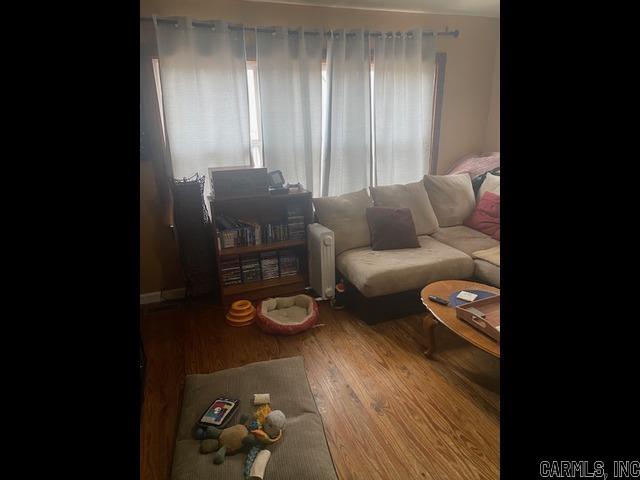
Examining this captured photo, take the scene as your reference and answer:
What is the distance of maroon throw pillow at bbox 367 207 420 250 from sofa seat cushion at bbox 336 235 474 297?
0.20 feet

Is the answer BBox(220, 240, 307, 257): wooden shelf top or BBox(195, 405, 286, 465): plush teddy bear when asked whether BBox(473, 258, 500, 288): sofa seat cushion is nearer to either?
BBox(220, 240, 307, 257): wooden shelf top

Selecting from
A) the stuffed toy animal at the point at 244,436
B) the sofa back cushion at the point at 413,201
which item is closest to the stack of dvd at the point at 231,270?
the sofa back cushion at the point at 413,201

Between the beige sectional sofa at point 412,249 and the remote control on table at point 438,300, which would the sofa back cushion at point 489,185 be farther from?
the remote control on table at point 438,300

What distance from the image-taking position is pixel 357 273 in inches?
96.9

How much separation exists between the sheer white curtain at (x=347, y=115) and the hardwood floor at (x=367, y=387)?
1.09 meters

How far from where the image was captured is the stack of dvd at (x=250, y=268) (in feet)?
9.23

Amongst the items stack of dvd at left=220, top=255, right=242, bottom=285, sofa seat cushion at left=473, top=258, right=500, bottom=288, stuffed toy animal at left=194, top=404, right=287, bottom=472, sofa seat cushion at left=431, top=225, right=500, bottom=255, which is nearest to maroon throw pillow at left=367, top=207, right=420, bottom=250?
sofa seat cushion at left=431, top=225, right=500, bottom=255

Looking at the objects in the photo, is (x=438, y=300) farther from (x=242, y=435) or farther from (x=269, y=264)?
(x=269, y=264)

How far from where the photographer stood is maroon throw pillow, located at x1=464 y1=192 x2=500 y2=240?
9.57ft

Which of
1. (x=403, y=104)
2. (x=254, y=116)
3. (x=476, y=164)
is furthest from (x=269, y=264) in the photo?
(x=476, y=164)
